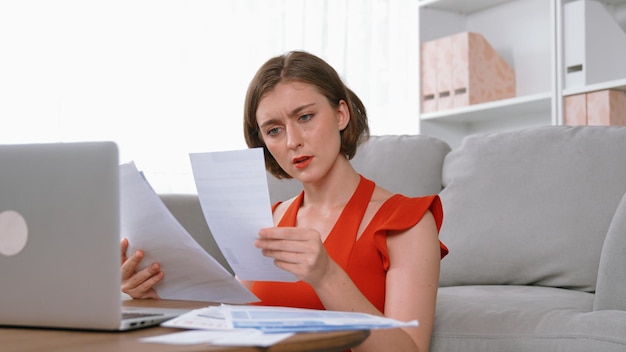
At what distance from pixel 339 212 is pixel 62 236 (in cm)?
74

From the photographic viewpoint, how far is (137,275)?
3.77 feet

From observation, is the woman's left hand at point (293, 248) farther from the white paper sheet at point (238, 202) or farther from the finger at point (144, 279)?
the finger at point (144, 279)

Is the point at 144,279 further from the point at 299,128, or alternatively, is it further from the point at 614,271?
the point at 614,271

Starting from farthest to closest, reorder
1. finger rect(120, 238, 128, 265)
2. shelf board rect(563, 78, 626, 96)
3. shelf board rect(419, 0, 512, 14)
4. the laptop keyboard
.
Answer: shelf board rect(419, 0, 512, 14) < shelf board rect(563, 78, 626, 96) < finger rect(120, 238, 128, 265) < the laptop keyboard

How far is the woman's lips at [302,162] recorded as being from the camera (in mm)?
1374

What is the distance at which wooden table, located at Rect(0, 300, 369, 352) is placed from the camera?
0.70 m

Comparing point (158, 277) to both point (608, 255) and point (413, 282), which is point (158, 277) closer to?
point (413, 282)

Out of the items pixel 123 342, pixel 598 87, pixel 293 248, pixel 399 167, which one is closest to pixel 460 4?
pixel 598 87

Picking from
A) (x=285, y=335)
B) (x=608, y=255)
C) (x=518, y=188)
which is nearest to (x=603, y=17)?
(x=518, y=188)

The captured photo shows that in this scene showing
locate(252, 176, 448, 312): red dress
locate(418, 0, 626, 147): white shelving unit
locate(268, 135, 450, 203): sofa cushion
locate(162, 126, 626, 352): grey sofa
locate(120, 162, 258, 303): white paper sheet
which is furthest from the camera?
locate(418, 0, 626, 147): white shelving unit

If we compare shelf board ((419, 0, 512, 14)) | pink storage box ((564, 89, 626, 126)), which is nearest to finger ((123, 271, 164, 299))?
pink storage box ((564, 89, 626, 126))

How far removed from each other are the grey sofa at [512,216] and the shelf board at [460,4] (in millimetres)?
1242

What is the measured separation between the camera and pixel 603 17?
8.92 feet

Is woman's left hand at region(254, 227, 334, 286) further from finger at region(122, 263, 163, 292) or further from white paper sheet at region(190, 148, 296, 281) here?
finger at region(122, 263, 163, 292)
